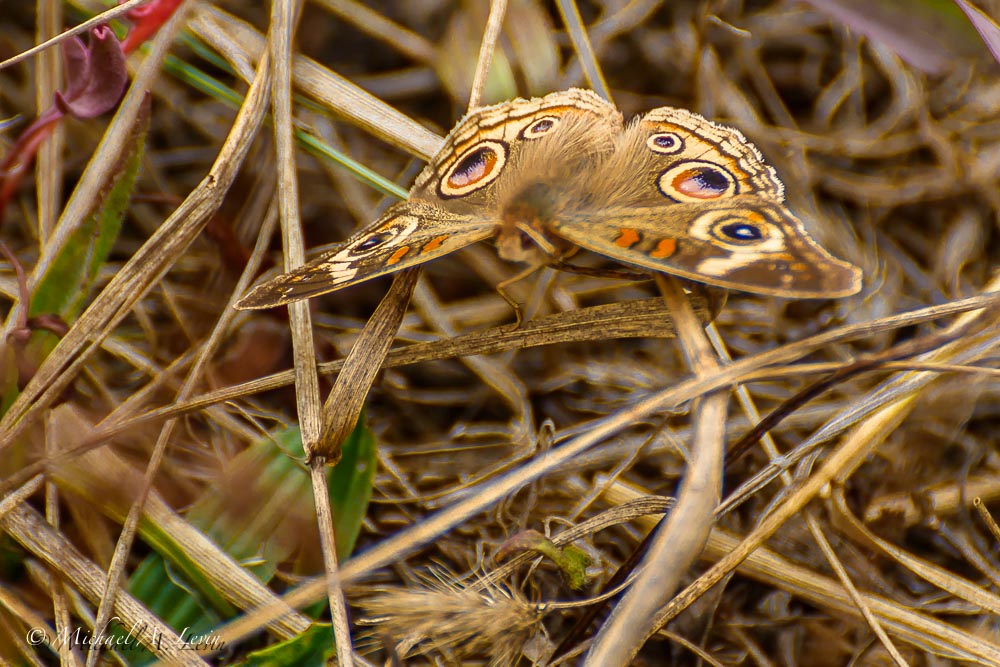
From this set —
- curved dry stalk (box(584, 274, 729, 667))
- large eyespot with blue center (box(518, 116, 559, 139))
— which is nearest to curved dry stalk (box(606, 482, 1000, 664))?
curved dry stalk (box(584, 274, 729, 667))

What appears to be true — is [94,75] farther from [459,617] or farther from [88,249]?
[459,617]

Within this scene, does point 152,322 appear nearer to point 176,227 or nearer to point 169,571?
point 176,227

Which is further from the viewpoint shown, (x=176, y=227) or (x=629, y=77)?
(x=629, y=77)

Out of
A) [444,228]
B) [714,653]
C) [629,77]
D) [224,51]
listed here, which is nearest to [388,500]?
[444,228]

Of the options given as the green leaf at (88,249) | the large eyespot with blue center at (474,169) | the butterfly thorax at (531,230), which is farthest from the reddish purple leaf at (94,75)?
the butterfly thorax at (531,230)

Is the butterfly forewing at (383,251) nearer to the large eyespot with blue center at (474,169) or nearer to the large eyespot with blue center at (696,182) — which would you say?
the large eyespot with blue center at (474,169)

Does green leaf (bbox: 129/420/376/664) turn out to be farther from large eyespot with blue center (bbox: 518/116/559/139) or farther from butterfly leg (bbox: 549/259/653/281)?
large eyespot with blue center (bbox: 518/116/559/139)
